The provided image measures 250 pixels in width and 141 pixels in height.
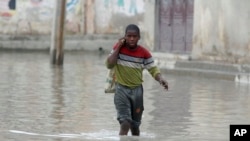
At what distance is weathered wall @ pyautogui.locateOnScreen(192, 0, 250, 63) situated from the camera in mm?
21844

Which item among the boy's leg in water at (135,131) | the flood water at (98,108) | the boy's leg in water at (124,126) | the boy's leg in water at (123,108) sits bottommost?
the flood water at (98,108)

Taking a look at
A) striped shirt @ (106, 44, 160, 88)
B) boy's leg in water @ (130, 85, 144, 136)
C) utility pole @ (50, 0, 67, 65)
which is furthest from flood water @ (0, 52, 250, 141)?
utility pole @ (50, 0, 67, 65)

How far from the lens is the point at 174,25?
25.0m

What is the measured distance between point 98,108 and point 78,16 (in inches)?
876

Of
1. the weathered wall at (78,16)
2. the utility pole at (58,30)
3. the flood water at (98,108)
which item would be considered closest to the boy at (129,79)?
the flood water at (98,108)

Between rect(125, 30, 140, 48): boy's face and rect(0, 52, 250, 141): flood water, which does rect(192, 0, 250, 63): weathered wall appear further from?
rect(125, 30, 140, 48): boy's face

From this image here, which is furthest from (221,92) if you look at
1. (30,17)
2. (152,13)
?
(30,17)

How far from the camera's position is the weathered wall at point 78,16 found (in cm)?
3659

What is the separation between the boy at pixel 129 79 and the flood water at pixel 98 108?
31 centimetres

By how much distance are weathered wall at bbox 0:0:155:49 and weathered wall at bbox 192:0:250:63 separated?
12565mm

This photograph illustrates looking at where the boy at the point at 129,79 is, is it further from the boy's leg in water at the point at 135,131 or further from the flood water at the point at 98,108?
the flood water at the point at 98,108

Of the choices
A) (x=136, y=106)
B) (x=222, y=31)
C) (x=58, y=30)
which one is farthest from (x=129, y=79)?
(x=58, y=30)

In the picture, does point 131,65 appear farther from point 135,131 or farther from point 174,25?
point 174,25

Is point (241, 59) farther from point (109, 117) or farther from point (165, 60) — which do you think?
point (109, 117)
